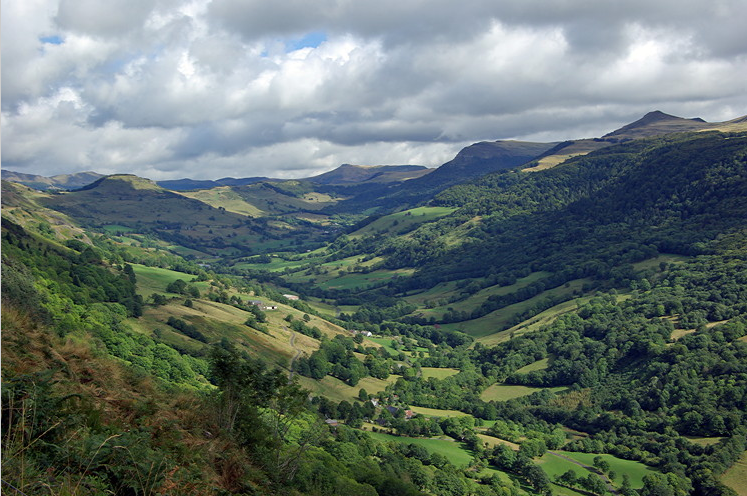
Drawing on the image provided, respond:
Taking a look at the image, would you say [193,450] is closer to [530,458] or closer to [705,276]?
[530,458]

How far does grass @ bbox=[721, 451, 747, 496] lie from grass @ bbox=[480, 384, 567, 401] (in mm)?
54157

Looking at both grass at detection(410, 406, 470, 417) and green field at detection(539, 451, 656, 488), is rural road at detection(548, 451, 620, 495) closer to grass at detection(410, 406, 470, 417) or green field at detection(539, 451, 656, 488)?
green field at detection(539, 451, 656, 488)

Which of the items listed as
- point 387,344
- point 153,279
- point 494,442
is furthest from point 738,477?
point 153,279

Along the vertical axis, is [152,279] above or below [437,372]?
above

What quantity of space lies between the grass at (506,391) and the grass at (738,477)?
54.2 m

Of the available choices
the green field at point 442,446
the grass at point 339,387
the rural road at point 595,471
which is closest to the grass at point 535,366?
the grass at point 339,387

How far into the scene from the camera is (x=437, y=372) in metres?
160

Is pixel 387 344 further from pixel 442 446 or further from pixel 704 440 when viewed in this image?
pixel 704 440

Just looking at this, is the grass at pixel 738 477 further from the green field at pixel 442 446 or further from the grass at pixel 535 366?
the grass at pixel 535 366

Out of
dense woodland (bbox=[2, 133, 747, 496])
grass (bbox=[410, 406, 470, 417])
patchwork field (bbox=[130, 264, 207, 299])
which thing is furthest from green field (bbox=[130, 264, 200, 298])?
grass (bbox=[410, 406, 470, 417])

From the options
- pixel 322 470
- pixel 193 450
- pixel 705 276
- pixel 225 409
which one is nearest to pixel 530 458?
pixel 322 470

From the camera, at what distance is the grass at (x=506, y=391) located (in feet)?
488

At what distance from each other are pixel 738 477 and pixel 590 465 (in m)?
24.9

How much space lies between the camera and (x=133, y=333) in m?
84.2
